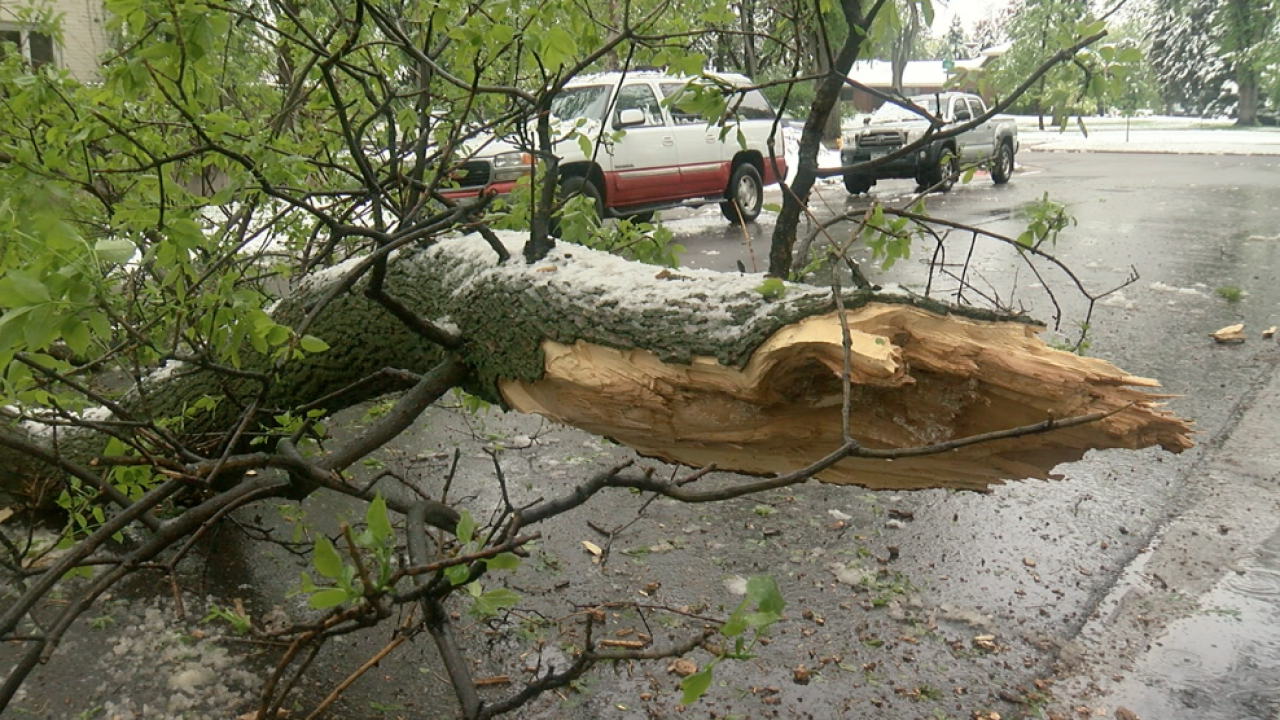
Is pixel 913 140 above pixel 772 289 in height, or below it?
below

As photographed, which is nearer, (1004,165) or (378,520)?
(378,520)

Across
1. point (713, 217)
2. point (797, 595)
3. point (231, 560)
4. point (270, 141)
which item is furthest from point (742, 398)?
point (713, 217)

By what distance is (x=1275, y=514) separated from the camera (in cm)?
421

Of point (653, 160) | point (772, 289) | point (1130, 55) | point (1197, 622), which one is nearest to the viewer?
point (772, 289)

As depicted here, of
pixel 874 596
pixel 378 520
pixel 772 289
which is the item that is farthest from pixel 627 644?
pixel 378 520

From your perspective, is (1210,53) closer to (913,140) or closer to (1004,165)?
(1004,165)

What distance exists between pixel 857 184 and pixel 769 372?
16.7m

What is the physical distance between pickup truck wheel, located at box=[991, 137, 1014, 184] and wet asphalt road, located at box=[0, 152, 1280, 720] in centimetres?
1429

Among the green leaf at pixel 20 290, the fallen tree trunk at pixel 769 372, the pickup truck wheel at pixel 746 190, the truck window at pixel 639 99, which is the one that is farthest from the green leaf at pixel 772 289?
the pickup truck wheel at pixel 746 190

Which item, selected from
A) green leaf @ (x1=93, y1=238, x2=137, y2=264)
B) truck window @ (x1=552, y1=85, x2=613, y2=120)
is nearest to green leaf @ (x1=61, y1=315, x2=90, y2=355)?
green leaf @ (x1=93, y1=238, x2=137, y2=264)

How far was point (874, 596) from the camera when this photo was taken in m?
3.64

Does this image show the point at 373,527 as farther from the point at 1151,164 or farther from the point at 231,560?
the point at 1151,164

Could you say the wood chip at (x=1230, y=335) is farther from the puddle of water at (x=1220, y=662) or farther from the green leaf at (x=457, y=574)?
the green leaf at (x=457, y=574)

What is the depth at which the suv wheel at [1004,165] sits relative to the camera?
1933 centimetres
